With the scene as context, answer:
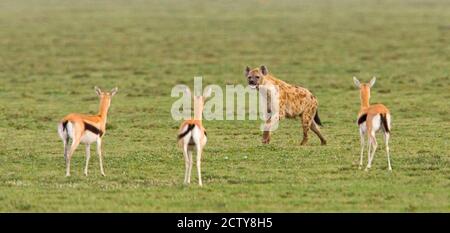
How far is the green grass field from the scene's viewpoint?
1121cm

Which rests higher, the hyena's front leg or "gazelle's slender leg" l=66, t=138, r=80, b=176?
the hyena's front leg

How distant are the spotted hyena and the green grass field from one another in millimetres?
368

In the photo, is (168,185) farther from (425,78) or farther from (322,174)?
(425,78)

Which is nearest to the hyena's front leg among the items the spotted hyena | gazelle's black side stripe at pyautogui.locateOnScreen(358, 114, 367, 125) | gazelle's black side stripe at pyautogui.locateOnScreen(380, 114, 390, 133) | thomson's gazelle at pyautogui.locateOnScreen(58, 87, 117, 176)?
the spotted hyena

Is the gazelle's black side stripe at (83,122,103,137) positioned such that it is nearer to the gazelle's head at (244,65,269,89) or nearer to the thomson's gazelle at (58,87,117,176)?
the thomson's gazelle at (58,87,117,176)

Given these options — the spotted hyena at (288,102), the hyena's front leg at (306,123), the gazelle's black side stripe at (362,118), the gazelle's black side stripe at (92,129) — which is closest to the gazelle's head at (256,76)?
the spotted hyena at (288,102)

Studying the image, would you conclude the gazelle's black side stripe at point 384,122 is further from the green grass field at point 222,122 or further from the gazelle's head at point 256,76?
the gazelle's head at point 256,76

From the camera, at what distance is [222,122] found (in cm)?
1864

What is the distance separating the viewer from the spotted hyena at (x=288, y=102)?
15.4 metres

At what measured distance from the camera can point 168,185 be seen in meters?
11.8

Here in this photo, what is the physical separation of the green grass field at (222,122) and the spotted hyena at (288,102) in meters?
0.37

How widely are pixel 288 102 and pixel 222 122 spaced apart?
336 centimetres
